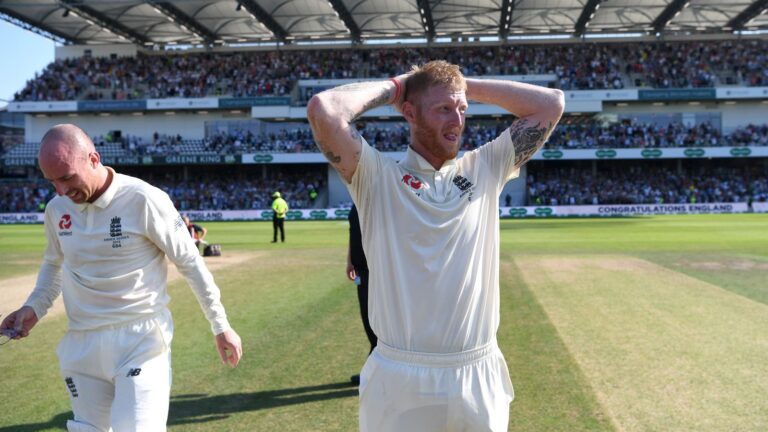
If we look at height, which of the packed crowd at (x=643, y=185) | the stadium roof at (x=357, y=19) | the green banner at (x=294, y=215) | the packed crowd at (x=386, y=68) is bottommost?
the green banner at (x=294, y=215)

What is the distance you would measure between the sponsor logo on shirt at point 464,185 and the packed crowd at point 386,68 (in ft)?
189

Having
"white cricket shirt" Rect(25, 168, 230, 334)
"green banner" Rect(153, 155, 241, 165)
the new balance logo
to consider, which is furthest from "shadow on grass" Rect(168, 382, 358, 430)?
"green banner" Rect(153, 155, 241, 165)

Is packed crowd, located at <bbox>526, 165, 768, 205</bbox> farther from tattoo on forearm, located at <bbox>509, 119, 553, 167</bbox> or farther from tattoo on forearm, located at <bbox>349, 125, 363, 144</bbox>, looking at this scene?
tattoo on forearm, located at <bbox>349, 125, 363, 144</bbox>

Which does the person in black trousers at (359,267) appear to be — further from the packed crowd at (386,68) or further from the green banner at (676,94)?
the green banner at (676,94)

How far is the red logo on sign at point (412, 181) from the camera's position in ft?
10.9

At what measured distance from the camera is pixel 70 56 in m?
67.3

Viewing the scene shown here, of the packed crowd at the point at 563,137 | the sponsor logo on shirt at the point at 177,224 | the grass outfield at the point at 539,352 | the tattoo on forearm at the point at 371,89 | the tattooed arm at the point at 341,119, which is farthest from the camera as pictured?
the packed crowd at the point at 563,137

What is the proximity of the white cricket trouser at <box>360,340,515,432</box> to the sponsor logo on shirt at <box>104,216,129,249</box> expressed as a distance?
181cm

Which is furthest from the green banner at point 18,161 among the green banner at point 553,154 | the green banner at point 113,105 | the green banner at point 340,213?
the green banner at point 553,154

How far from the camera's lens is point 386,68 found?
206ft

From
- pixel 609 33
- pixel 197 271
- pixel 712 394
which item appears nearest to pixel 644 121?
pixel 609 33

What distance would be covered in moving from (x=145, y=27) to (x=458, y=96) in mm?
62823

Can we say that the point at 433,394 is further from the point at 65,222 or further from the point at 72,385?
the point at 65,222

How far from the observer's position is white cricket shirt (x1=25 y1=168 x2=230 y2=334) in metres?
4.12
